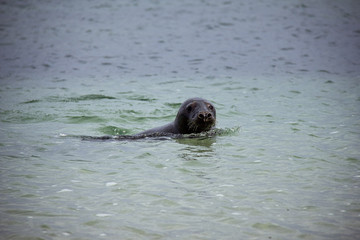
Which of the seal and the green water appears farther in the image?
the seal

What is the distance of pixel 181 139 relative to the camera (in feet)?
25.3

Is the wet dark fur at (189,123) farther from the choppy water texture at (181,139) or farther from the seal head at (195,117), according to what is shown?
the choppy water texture at (181,139)

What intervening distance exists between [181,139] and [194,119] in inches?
14.7

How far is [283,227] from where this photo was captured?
4.41 meters

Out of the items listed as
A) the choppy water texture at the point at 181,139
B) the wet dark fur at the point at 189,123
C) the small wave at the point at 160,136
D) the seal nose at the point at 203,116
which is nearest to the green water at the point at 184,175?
the choppy water texture at the point at 181,139

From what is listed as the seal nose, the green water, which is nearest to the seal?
the seal nose

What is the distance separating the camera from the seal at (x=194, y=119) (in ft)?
24.8

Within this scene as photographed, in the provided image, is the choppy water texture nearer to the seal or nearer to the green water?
the green water

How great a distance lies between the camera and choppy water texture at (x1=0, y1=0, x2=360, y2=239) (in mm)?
4645

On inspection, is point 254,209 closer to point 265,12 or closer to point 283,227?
point 283,227

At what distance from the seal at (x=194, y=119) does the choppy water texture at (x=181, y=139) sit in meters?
0.27

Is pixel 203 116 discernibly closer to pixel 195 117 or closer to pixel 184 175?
→ pixel 195 117

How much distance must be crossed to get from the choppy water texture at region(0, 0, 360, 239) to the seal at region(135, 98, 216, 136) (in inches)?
10.5

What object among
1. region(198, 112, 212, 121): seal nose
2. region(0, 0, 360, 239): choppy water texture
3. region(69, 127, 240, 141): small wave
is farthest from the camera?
region(69, 127, 240, 141): small wave
